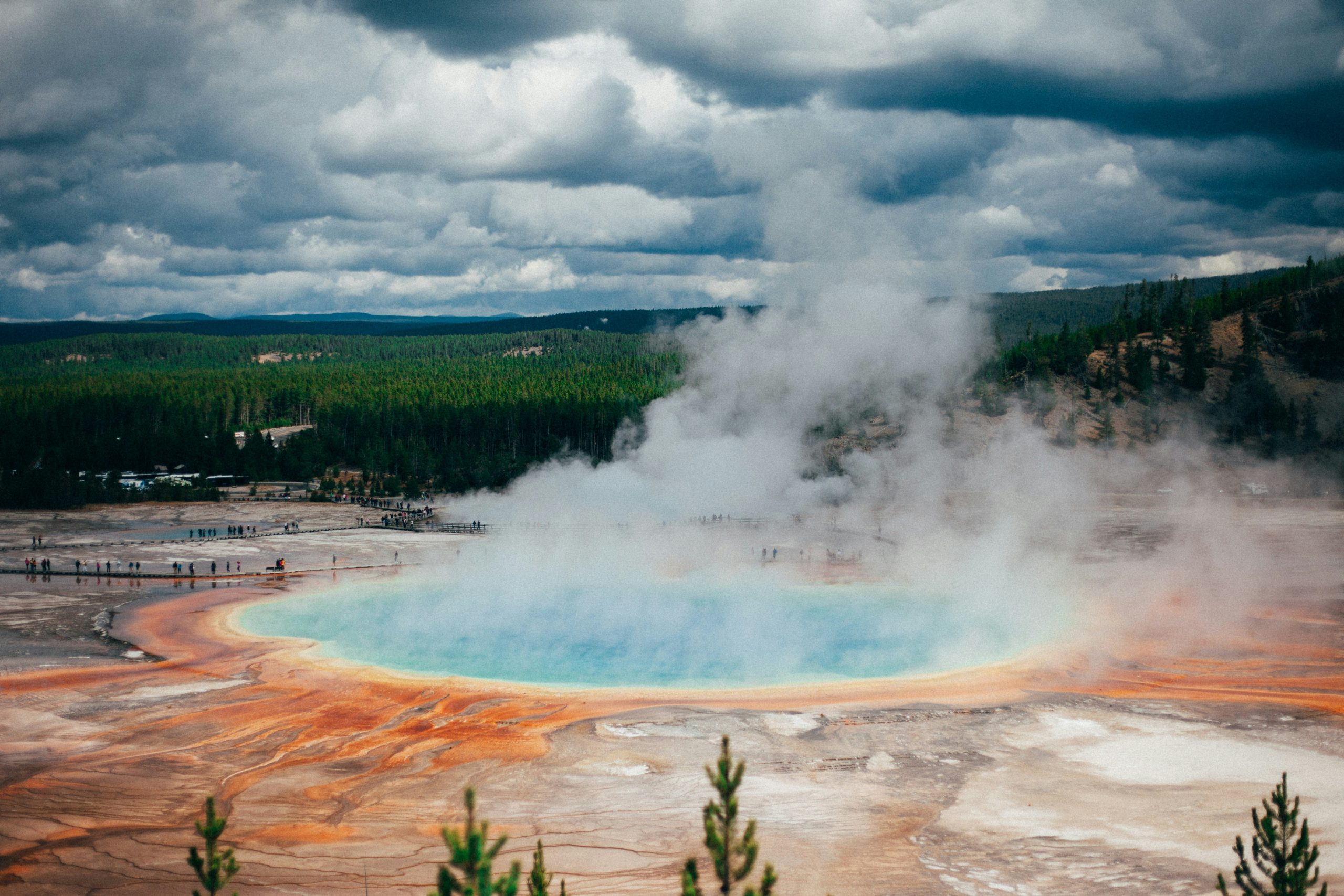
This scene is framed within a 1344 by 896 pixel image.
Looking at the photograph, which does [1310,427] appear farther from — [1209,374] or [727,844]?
[727,844]

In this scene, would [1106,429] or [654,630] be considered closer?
[654,630]

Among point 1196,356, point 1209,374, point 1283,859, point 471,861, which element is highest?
point 1196,356

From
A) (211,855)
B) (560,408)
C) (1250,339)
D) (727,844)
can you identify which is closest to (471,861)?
(727,844)

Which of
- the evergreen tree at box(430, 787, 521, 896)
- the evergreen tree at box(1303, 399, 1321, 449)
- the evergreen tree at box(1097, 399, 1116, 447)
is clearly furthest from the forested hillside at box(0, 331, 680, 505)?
the evergreen tree at box(430, 787, 521, 896)

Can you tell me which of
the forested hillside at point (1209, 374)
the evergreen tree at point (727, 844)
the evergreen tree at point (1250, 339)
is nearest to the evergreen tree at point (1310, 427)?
the forested hillside at point (1209, 374)

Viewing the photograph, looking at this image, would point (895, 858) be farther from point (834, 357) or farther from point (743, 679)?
point (834, 357)

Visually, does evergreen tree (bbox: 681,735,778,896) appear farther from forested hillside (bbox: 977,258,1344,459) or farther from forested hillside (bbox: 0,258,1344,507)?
forested hillside (bbox: 977,258,1344,459)

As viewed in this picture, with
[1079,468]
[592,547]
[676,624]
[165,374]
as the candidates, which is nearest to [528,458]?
[592,547]
